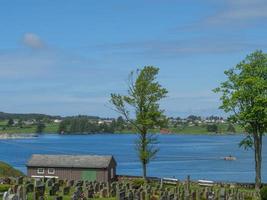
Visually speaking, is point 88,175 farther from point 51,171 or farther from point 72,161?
point 51,171

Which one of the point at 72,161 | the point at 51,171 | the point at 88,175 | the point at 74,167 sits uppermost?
the point at 72,161

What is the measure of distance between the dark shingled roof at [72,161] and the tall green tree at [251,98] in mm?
12902

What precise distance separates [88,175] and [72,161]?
2225mm

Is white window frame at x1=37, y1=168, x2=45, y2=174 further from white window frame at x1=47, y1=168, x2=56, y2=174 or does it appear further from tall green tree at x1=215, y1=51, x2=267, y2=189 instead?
tall green tree at x1=215, y1=51, x2=267, y2=189

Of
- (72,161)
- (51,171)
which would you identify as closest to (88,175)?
(72,161)

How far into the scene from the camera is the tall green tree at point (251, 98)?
156ft

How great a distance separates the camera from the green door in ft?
178

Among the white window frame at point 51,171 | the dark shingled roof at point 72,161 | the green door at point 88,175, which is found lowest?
the green door at point 88,175

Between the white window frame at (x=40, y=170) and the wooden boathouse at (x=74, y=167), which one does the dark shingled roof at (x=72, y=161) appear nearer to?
the wooden boathouse at (x=74, y=167)

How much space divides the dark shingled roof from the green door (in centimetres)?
55

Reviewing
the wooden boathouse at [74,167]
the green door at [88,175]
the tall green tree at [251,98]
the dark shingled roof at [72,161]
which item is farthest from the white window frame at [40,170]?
the tall green tree at [251,98]

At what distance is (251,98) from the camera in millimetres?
48125

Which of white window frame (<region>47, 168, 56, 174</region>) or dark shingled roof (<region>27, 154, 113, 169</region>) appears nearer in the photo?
dark shingled roof (<region>27, 154, 113, 169</region>)

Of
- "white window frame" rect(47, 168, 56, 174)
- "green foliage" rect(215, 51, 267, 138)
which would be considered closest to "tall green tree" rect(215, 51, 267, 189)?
"green foliage" rect(215, 51, 267, 138)
